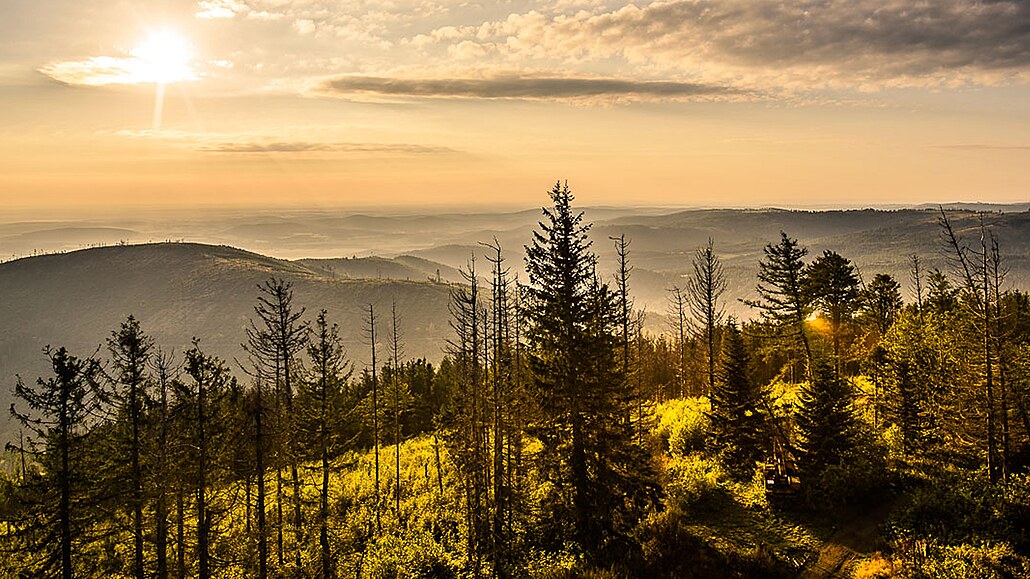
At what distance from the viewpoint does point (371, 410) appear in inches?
2244

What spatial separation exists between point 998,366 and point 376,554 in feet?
101

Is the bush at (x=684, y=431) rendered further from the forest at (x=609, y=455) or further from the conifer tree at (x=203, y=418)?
the conifer tree at (x=203, y=418)

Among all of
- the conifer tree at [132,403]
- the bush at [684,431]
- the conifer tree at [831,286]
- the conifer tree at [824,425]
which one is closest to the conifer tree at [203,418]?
the conifer tree at [132,403]

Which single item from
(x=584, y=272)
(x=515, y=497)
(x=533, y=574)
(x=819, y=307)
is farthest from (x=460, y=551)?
(x=819, y=307)

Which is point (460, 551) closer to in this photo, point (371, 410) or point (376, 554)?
point (376, 554)

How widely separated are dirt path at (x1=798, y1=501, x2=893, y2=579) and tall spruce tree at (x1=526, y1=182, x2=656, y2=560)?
6.16m

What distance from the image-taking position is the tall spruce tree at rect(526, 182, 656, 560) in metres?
23.1

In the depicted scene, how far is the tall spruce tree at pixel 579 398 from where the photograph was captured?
23125 mm

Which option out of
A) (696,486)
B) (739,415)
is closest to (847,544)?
(696,486)

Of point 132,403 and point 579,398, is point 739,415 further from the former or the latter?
point 132,403

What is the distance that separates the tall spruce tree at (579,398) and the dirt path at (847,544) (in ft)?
20.2

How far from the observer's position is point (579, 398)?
22.9m

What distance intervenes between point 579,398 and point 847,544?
1127 centimetres

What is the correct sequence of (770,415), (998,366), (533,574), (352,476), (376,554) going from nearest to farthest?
1. (533,574)
2. (998,366)
3. (770,415)
4. (376,554)
5. (352,476)
